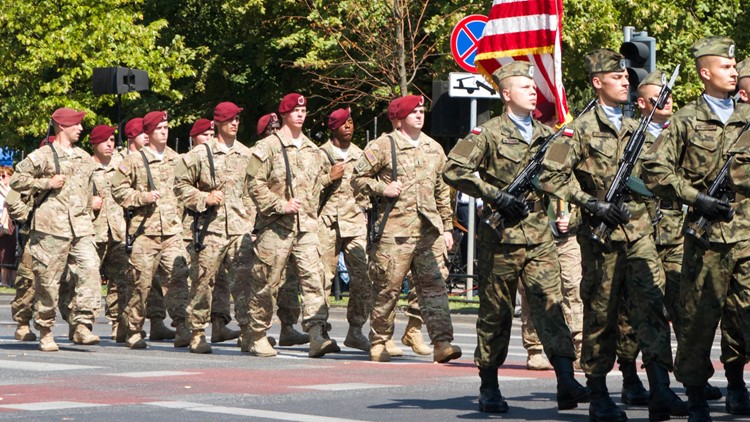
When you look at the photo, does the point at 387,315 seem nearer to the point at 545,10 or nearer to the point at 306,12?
the point at 545,10

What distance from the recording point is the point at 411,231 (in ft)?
44.6

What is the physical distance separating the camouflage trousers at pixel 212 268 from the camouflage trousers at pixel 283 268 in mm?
813

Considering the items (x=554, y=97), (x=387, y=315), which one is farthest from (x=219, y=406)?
(x=554, y=97)

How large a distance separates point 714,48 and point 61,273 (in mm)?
7723

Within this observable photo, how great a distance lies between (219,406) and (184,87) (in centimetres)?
3033

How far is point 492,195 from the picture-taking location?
9805 mm

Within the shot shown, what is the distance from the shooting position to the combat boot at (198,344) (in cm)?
1493

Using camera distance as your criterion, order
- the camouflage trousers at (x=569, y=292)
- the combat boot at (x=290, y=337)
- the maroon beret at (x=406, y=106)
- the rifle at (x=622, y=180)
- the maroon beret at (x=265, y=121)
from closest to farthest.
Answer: the rifle at (x=622, y=180) < the camouflage trousers at (x=569, y=292) < the maroon beret at (x=406, y=106) < the combat boot at (x=290, y=337) < the maroon beret at (x=265, y=121)

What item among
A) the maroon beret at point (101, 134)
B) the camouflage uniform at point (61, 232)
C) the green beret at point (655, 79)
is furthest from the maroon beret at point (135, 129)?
A: the green beret at point (655, 79)

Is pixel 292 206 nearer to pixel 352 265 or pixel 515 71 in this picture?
pixel 352 265

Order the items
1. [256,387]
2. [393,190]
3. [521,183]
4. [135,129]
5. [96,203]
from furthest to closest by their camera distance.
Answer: [135,129], [96,203], [393,190], [256,387], [521,183]

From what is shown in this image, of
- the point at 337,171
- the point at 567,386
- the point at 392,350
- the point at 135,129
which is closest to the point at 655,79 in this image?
the point at 567,386

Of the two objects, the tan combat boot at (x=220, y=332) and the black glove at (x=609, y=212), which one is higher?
the black glove at (x=609, y=212)

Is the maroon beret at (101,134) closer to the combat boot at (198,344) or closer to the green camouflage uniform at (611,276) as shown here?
the combat boot at (198,344)
